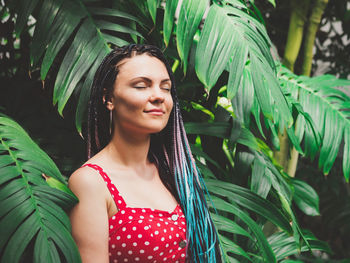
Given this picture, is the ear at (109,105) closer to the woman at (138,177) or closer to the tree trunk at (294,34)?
the woman at (138,177)

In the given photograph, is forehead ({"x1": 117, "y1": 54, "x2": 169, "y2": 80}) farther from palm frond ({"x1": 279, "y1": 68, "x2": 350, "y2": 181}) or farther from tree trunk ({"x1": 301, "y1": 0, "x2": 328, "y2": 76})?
tree trunk ({"x1": 301, "y1": 0, "x2": 328, "y2": 76})

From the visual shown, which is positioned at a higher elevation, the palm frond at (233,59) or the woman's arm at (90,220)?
the palm frond at (233,59)

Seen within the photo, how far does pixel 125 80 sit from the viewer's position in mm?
996

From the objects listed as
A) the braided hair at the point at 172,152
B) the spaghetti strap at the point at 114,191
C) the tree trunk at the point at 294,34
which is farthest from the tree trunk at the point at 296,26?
the spaghetti strap at the point at 114,191

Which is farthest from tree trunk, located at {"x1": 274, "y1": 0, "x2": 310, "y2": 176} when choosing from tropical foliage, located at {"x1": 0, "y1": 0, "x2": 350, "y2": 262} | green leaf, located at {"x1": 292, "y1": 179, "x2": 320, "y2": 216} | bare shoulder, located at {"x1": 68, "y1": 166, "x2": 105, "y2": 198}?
bare shoulder, located at {"x1": 68, "y1": 166, "x2": 105, "y2": 198}

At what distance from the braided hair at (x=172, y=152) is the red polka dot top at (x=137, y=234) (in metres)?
0.08

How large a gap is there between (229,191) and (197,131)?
0.69 feet

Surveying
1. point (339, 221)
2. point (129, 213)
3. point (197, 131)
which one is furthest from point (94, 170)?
point (339, 221)

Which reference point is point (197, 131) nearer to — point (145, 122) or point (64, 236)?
point (145, 122)

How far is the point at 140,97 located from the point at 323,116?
3.16 feet

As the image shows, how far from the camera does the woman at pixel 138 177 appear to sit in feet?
3.03

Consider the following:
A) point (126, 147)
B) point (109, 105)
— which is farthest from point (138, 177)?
point (109, 105)

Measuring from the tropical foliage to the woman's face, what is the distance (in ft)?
0.54

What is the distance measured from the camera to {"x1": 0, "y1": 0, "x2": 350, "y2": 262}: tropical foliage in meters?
0.86
